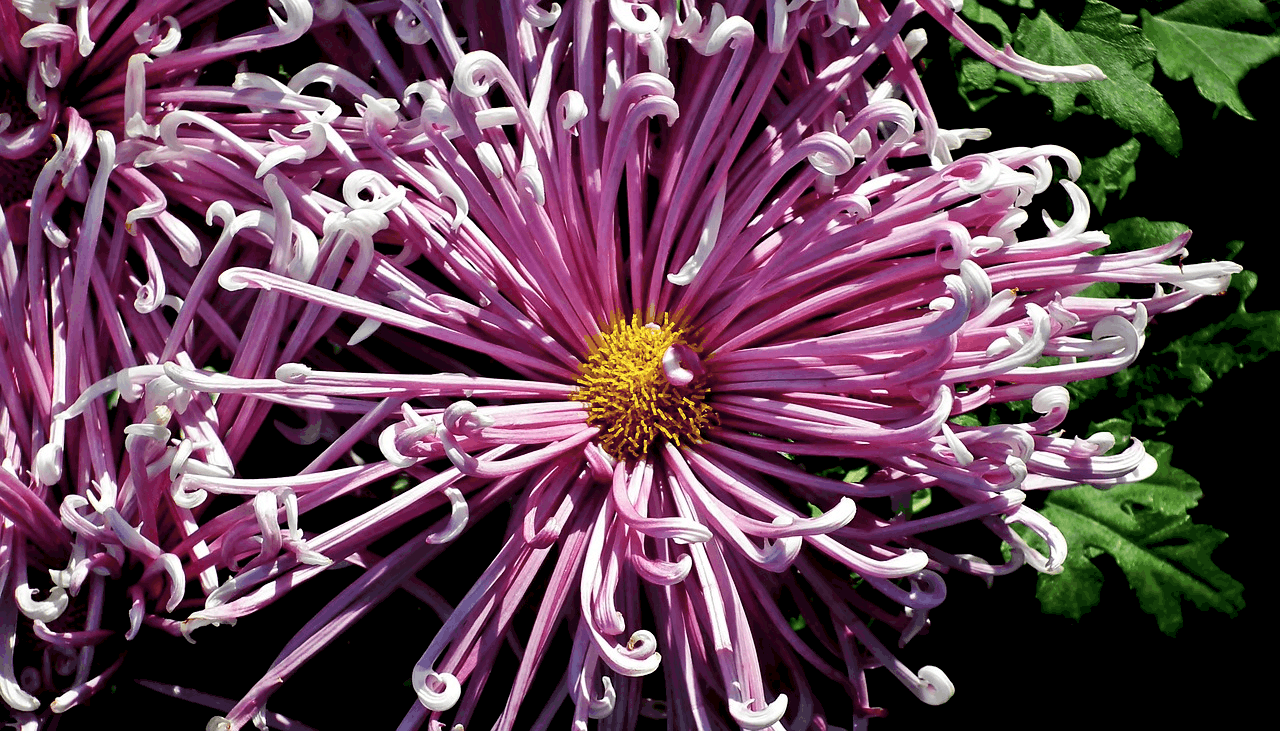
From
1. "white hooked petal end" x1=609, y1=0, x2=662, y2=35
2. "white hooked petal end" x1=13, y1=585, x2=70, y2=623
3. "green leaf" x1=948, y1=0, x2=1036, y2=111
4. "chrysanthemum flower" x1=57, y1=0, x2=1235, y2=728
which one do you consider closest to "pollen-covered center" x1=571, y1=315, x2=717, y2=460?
"chrysanthemum flower" x1=57, y1=0, x2=1235, y2=728

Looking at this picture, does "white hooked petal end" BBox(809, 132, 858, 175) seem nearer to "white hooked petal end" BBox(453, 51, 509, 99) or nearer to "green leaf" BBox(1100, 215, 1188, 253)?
"white hooked petal end" BBox(453, 51, 509, 99)

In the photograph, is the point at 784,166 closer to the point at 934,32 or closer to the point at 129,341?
the point at 934,32

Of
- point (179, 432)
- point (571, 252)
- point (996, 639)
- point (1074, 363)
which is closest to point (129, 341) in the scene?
point (179, 432)

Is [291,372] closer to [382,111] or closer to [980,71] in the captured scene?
[382,111]

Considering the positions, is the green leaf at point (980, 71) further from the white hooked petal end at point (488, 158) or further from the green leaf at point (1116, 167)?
the white hooked petal end at point (488, 158)

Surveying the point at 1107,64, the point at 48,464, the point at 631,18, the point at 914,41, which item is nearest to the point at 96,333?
the point at 48,464

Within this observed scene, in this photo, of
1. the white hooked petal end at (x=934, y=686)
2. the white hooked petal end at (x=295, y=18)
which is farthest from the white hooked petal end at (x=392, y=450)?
the white hooked petal end at (x=934, y=686)

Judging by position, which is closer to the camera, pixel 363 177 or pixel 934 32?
pixel 363 177
